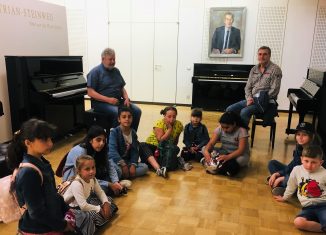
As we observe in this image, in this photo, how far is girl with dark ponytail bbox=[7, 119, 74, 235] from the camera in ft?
4.58

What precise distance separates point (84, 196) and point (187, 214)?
0.80m

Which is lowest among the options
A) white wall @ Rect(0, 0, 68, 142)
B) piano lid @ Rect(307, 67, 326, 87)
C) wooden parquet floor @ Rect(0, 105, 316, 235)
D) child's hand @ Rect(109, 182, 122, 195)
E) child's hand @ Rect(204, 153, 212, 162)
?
wooden parquet floor @ Rect(0, 105, 316, 235)

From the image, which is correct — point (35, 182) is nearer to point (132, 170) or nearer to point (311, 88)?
point (132, 170)

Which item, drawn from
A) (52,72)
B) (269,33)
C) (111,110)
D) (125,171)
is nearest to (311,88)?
(269,33)

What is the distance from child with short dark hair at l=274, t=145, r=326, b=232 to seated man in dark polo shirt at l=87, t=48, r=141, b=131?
82.2 inches

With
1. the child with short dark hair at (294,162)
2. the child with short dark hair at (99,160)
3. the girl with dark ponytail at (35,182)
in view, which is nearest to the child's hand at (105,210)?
the child with short dark hair at (99,160)

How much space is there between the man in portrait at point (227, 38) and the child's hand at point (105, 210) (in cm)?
499

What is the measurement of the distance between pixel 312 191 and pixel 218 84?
4160 mm

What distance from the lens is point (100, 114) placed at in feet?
12.1

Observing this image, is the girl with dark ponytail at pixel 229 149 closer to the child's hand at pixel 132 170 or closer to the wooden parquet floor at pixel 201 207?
the wooden parquet floor at pixel 201 207

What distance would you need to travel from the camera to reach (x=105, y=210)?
2086 mm

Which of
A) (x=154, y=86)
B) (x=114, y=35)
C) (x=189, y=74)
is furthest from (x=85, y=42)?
(x=189, y=74)

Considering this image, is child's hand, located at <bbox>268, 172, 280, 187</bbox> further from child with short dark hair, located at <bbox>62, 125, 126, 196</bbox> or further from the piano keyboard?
the piano keyboard

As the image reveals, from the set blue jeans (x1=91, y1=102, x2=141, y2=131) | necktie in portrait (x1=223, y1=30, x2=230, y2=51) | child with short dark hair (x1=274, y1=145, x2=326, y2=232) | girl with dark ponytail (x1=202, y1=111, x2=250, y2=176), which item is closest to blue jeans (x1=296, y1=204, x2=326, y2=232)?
child with short dark hair (x1=274, y1=145, x2=326, y2=232)
